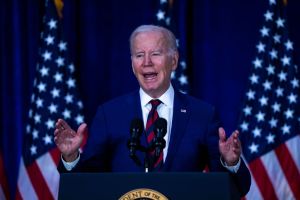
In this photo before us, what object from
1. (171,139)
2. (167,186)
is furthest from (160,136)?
(171,139)

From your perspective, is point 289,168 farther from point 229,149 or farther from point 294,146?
point 229,149

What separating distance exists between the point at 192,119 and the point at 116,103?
1.37ft

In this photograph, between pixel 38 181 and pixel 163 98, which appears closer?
pixel 163 98

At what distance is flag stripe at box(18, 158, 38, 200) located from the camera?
4.92 meters

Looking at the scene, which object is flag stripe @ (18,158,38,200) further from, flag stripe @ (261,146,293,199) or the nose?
the nose

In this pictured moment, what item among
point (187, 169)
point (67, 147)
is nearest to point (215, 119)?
point (187, 169)

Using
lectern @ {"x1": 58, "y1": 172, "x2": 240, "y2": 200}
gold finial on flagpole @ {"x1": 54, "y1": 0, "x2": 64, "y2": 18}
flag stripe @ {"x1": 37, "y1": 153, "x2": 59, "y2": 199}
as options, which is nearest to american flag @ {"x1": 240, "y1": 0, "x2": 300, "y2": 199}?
flag stripe @ {"x1": 37, "y1": 153, "x2": 59, "y2": 199}

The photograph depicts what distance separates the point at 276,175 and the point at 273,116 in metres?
0.48

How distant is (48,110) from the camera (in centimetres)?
493

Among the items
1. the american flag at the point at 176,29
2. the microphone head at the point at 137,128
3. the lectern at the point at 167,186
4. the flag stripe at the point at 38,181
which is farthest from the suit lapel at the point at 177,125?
the flag stripe at the point at 38,181

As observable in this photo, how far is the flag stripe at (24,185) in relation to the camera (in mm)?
4918


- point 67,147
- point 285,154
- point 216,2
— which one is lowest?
point 285,154

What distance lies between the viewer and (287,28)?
4832 mm

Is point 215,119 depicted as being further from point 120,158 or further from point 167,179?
point 167,179
